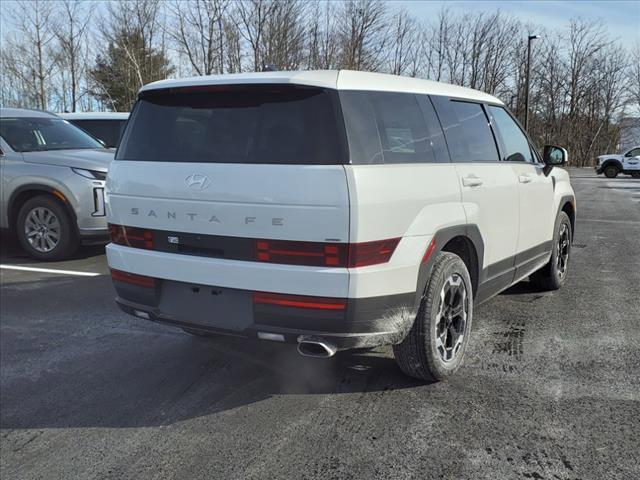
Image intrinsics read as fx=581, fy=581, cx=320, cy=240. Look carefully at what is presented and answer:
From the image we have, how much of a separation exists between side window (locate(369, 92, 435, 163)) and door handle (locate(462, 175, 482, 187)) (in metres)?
0.33

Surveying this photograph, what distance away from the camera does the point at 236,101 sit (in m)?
3.25

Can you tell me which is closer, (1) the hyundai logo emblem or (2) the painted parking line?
(1) the hyundai logo emblem

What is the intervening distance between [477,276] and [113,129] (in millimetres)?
9454

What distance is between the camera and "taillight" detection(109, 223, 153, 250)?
3.46m

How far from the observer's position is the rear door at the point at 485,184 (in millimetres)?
3816

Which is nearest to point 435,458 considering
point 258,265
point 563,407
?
point 563,407

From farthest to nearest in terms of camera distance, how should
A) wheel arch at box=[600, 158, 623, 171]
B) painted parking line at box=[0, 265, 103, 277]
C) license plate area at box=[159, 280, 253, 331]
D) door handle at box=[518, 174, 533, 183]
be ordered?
wheel arch at box=[600, 158, 623, 171] → painted parking line at box=[0, 265, 103, 277] → door handle at box=[518, 174, 533, 183] → license plate area at box=[159, 280, 253, 331]

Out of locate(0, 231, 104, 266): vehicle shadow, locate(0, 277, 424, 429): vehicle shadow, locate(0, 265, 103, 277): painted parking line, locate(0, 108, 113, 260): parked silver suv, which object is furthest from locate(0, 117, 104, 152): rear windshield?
locate(0, 277, 424, 429): vehicle shadow

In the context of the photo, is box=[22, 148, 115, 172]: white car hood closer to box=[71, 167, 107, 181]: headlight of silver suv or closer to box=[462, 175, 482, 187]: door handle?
box=[71, 167, 107, 181]: headlight of silver suv

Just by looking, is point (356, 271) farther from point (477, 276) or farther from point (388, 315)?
point (477, 276)

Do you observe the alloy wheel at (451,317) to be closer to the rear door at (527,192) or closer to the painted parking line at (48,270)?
the rear door at (527,192)

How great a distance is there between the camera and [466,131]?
409cm

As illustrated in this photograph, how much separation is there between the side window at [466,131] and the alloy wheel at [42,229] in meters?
5.71

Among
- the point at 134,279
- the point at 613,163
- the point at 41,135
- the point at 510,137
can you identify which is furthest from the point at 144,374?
the point at 613,163
